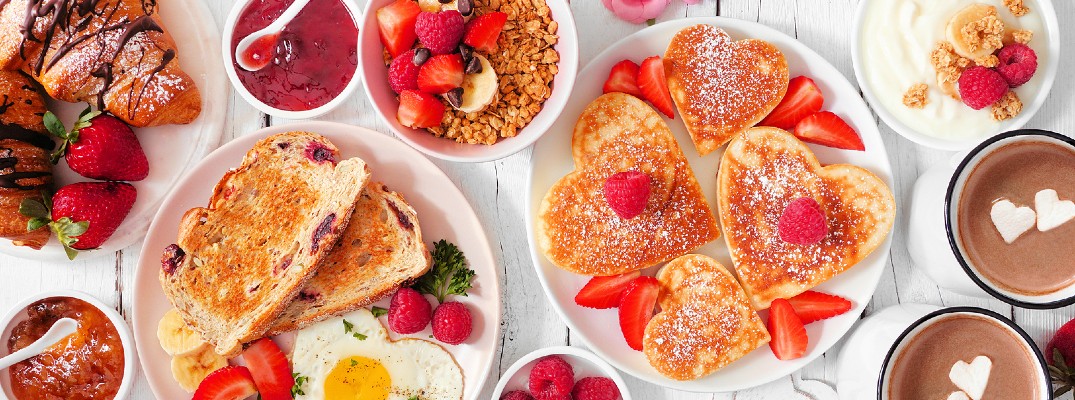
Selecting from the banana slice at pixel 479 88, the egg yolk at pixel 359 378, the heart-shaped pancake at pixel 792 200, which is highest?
the banana slice at pixel 479 88

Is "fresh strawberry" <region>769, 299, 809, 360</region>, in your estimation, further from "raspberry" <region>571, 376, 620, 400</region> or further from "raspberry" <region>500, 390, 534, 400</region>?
"raspberry" <region>500, 390, 534, 400</region>

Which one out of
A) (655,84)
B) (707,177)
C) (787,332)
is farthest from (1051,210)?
(655,84)

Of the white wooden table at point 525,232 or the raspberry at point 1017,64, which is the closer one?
the raspberry at point 1017,64

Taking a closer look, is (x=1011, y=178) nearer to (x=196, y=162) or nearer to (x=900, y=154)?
(x=900, y=154)

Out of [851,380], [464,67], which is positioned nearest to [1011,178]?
[851,380]

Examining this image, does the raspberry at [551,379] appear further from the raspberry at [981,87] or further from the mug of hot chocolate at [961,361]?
the raspberry at [981,87]

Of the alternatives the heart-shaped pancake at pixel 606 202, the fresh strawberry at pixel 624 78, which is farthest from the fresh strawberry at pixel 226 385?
the fresh strawberry at pixel 624 78

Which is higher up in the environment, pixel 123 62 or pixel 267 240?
pixel 123 62
